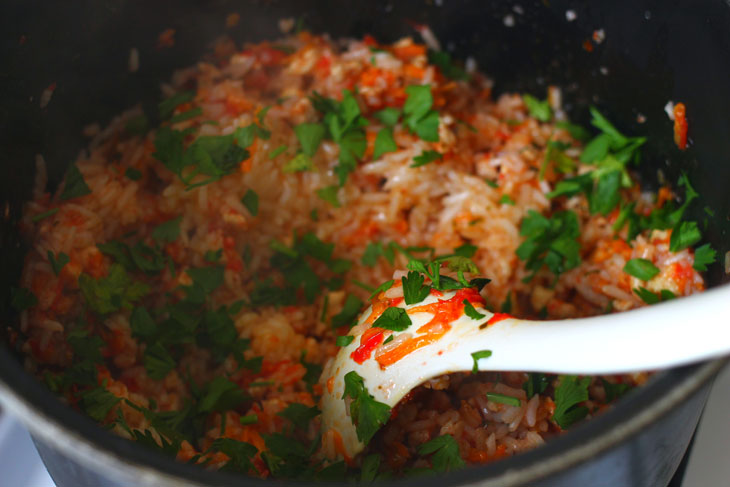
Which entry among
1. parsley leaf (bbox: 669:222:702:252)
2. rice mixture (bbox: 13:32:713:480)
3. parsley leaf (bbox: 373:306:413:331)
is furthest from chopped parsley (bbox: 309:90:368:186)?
parsley leaf (bbox: 669:222:702:252)

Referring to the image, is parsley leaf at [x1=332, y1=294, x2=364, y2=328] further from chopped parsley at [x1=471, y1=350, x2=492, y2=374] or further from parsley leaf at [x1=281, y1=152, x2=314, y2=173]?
chopped parsley at [x1=471, y1=350, x2=492, y2=374]

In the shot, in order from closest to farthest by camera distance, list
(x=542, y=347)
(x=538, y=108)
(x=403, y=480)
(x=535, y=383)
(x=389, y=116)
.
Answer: (x=403, y=480)
(x=542, y=347)
(x=535, y=383)
(x=389, y=116)
(x=538, y=108)

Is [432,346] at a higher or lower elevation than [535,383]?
higher

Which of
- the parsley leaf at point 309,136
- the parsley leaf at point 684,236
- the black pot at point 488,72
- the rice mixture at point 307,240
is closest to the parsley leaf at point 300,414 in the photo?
the rice mixture at point 307,240

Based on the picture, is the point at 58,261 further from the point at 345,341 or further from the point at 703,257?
the point at 703,257

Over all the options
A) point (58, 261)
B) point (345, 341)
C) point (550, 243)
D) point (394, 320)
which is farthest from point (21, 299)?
point (550, 243)

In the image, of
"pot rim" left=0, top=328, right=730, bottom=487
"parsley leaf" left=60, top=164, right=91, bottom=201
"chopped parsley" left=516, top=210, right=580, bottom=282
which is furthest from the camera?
"chopped parsley" left=516, top=210, right=580, bottom=282

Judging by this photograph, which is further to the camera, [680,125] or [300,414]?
[680,125]
